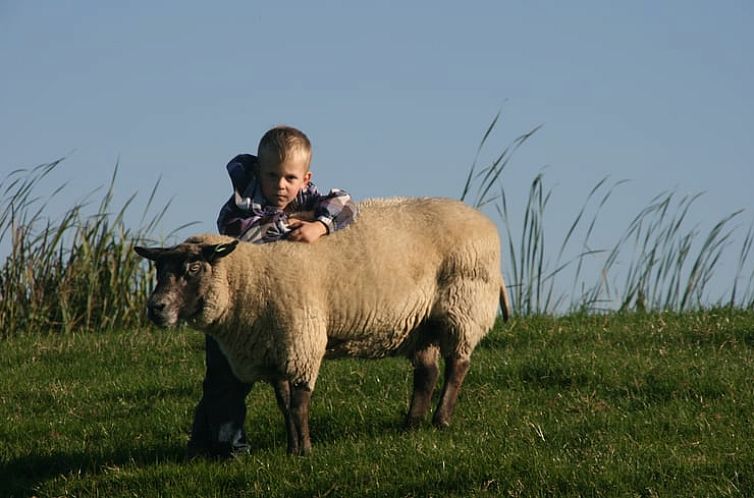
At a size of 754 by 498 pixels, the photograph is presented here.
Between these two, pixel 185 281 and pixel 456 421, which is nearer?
pixel 185 281

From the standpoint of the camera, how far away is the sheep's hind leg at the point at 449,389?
831 cm

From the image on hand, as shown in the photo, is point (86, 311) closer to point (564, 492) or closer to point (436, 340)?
point (436, 340)

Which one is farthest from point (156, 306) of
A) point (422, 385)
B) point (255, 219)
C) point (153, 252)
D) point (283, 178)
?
point (422, 385)

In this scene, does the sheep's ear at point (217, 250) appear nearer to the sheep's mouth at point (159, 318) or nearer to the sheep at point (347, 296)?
the sheep at point (347, 296)

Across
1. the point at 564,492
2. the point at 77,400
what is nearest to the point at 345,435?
the point at 564,492

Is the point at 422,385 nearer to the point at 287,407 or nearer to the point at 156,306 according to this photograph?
the point at 287,407

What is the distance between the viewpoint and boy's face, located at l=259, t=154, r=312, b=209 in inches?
299

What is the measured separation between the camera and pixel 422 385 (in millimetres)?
8398

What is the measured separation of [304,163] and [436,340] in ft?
5.39

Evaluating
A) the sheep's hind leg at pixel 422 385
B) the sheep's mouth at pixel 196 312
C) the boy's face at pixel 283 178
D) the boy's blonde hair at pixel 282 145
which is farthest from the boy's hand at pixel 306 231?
the sheep's hind leg at pixel 422 385

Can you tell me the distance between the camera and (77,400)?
406 inches

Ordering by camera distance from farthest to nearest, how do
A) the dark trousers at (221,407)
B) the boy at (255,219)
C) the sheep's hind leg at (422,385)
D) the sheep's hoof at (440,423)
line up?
1. the sheep's hind leg at (422,385)
2. the sheep's hoof at (440,423)
3. the dark trousers at (221,407)
4. the boy at (255,219)

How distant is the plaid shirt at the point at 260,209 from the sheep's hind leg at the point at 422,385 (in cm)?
116

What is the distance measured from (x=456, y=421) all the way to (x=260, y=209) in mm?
2054
